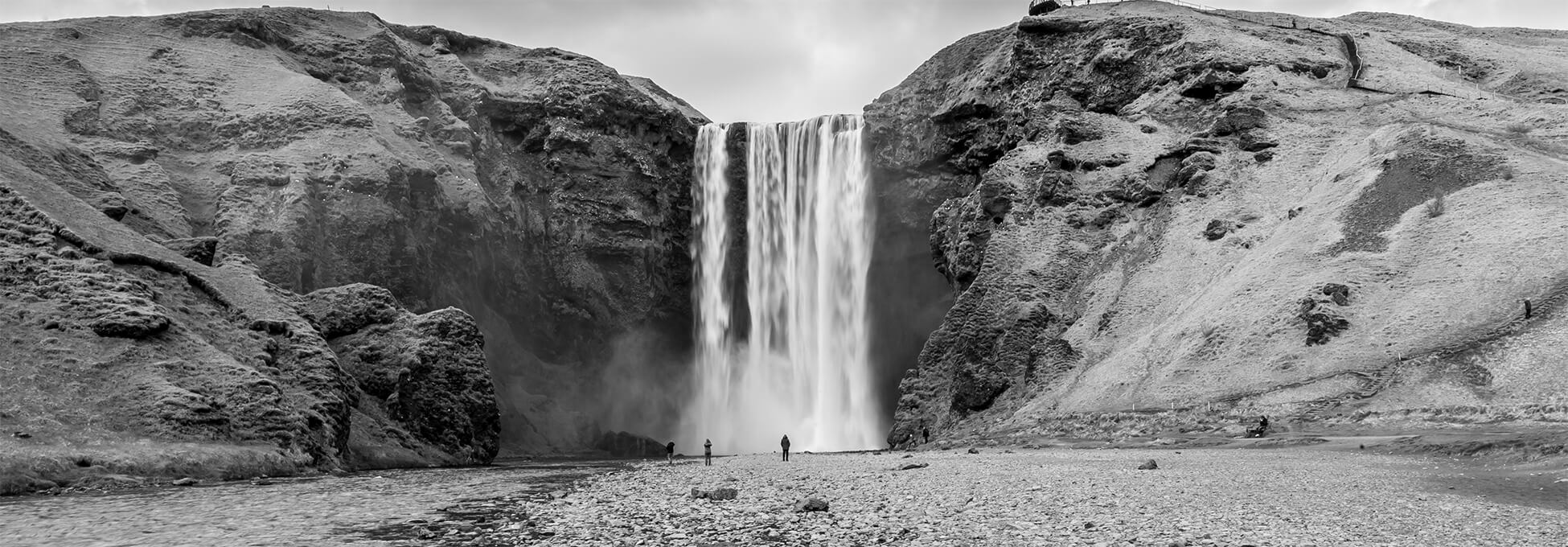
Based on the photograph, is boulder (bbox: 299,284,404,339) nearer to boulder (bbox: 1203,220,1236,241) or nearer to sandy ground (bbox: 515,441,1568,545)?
sandy ground (bbox: 515,441,1568,545)

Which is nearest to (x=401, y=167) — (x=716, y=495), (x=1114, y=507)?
(x=716, y=495)

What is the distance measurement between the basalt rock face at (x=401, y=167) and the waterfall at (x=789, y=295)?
3.31 m

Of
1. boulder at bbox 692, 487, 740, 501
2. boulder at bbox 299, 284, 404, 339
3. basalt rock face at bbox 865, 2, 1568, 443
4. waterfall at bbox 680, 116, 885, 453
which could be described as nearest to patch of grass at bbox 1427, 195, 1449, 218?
basalt rock face at bbox 865, 2, 1568, 443

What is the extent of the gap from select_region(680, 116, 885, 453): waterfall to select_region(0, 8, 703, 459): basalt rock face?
331 cm

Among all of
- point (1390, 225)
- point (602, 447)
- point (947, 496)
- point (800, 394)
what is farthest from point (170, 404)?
point (1390, 225)

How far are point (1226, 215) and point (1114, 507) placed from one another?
144 ft

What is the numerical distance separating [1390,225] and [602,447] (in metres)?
→ 50.7

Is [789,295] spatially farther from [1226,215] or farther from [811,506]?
[811,506]

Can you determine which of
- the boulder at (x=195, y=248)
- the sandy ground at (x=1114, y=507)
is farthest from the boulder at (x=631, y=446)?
the sandy ground at (x=1114, y=507)

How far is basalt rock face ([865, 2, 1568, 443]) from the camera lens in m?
39.1

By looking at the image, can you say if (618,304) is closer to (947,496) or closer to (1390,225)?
(1390,225)

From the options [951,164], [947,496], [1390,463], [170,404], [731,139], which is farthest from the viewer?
[731,139]

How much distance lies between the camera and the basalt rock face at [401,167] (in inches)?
2368

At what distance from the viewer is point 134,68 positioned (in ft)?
233
